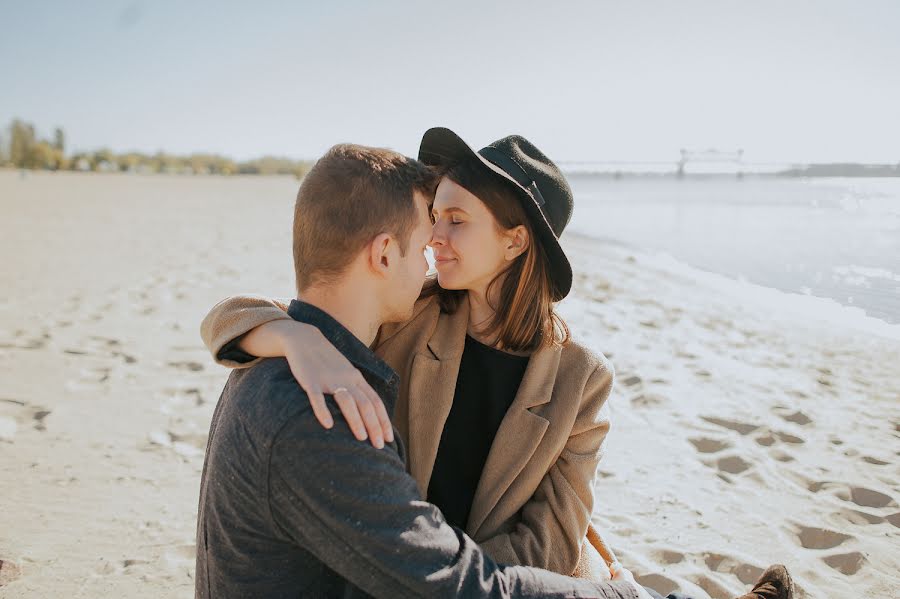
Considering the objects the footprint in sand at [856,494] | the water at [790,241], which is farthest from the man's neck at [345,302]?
the water at [790,241]

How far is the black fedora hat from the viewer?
2.28 meters

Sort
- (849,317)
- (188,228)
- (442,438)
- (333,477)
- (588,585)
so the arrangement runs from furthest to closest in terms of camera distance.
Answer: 1. (188,228)
2. (849,317)
3. (442,438)
4. (588,585)
5. (333,477)

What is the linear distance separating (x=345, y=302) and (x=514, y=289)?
3.06 feet

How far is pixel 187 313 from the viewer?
6359mm

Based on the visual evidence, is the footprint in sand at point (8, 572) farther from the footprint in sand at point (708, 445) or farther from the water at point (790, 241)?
the water at point (790, 241)

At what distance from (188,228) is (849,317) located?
11.4m

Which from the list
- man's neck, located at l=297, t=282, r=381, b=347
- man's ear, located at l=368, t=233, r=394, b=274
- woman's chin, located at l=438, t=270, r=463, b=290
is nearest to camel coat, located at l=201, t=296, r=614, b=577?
woman's chin, located at l=438, t=270, r=463, b=290

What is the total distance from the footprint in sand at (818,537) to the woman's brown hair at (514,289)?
1.81 meters

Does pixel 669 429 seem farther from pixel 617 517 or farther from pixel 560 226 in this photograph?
pixel 560 226

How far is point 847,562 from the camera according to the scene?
A: 9.67 ft

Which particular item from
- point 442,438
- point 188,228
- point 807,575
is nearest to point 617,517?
point 807,575

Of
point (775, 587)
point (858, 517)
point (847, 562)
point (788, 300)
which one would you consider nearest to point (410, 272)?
point (775, 587)

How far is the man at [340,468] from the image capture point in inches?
50.9

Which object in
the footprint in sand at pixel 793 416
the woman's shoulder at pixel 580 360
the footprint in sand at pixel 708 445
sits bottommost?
the footprint in sand at pixel 708 445
